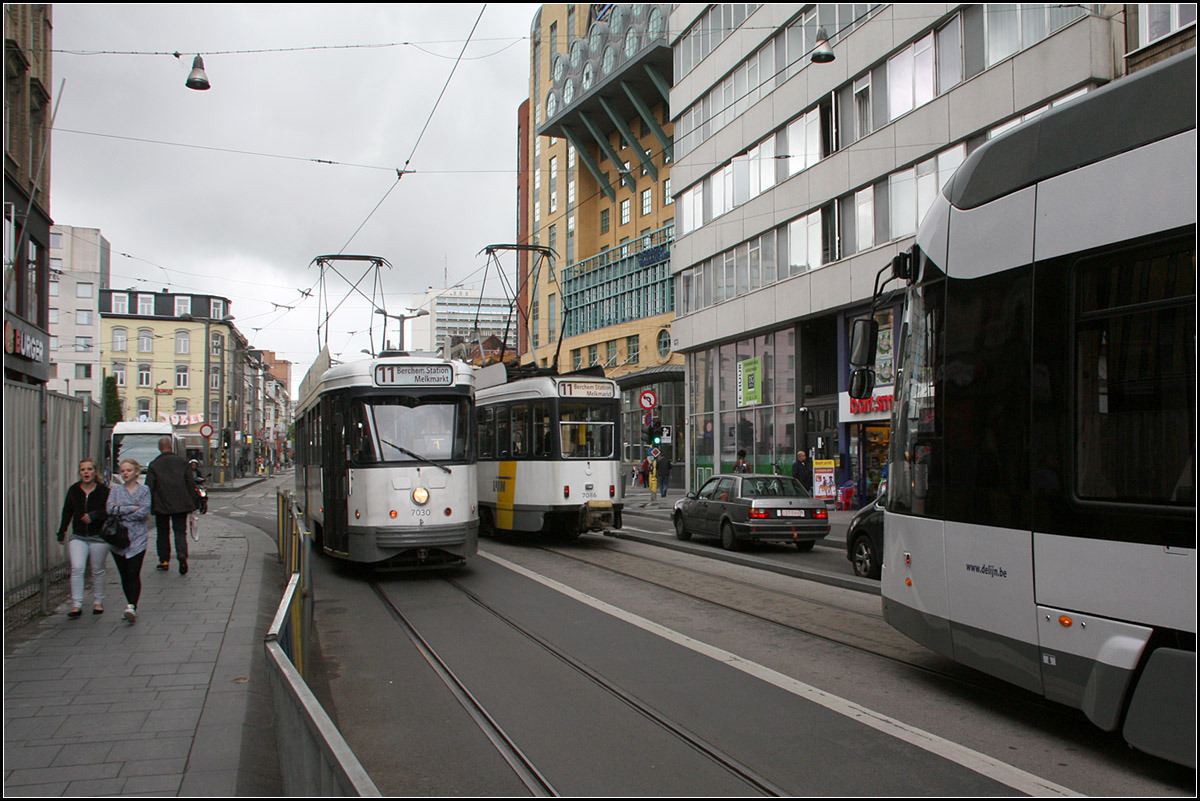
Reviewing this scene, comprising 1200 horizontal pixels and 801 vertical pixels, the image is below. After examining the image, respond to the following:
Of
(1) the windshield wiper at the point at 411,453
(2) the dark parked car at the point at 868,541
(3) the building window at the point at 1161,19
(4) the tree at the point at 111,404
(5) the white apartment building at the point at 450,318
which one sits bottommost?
(2) the dark parked car at the point at 868,541

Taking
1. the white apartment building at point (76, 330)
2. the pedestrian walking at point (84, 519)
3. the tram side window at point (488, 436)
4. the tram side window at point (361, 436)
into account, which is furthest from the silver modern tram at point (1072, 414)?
the white apartment building at point (76, 330)

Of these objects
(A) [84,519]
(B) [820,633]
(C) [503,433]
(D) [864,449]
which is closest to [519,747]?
(B) [820,633]

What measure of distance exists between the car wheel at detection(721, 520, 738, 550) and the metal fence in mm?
10126

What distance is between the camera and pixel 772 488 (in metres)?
16.2

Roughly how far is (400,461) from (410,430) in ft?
1.51

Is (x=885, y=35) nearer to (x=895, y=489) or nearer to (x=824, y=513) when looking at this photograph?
(x=824, y=513)

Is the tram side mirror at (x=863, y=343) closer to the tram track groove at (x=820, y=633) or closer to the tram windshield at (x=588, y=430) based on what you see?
the tram track groove at (x=820, y=633)

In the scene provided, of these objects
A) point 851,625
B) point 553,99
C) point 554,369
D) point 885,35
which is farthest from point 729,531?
point 553,99

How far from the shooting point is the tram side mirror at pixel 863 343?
21.8 ft

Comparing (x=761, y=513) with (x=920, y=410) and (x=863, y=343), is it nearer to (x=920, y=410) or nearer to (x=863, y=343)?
(x=863, y=343)

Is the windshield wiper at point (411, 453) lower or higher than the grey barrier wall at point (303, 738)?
higher

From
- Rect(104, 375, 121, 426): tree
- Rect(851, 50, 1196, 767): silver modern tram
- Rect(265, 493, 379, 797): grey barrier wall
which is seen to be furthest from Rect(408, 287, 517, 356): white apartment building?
Rect(265, 493, 379, 797): grey barrier wall

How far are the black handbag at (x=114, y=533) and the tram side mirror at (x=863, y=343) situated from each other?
270 inches

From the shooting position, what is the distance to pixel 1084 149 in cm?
501
